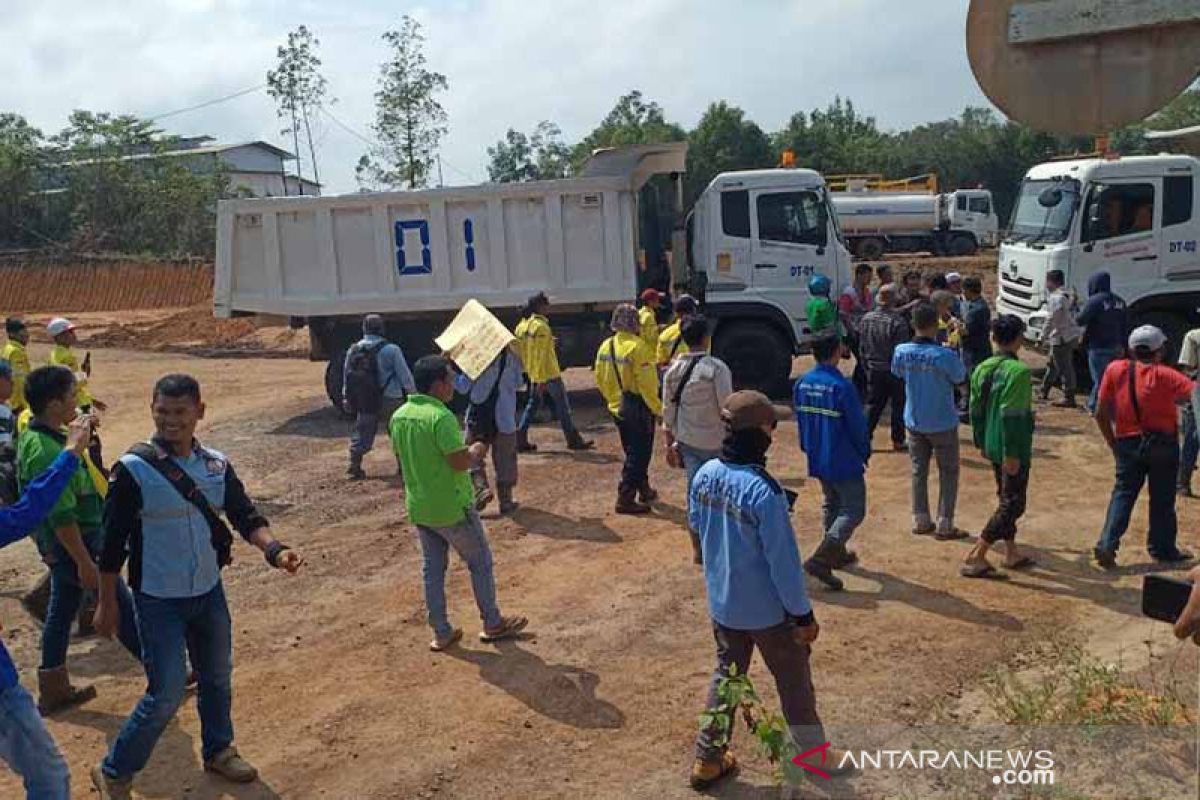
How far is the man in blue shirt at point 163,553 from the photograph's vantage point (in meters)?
3.95

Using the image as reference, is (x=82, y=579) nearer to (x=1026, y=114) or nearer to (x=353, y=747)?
(x=353, y=747)

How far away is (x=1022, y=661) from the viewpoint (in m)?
5.20

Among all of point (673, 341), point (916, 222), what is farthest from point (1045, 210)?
point (916, 222)

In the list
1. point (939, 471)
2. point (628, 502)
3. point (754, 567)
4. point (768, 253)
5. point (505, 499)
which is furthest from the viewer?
point (768, 253)

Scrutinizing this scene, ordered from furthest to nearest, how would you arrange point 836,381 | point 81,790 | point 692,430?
point 692,430, point 836,381, point 81,790

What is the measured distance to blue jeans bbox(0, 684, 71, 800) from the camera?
10.8 feet

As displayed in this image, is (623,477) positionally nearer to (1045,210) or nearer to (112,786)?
(112,786)

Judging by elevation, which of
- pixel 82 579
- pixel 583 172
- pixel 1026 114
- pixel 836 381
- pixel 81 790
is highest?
pixel 583 172

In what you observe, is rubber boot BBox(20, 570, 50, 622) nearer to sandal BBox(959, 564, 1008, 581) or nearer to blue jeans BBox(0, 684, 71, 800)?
blue jeans BBox(0, 684, 71, 800)

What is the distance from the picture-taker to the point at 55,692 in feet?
16.9

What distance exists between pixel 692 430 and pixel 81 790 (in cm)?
371

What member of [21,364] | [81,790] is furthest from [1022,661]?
[21,364]

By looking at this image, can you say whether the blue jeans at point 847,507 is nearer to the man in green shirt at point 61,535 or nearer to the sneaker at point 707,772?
the sneaker at point 707,772

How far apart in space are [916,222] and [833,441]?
88.7 feet
